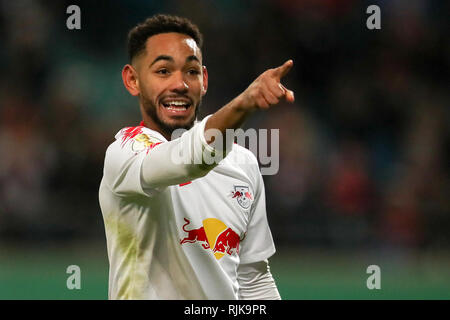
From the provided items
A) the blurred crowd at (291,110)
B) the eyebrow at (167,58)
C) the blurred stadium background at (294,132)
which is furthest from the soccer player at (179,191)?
the blurred crowd at (291,110)

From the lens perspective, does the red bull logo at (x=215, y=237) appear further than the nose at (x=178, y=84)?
No

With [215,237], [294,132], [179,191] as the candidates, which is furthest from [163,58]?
[294,132]

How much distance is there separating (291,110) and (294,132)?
40cm

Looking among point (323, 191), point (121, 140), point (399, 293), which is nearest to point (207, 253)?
point (121, 140)

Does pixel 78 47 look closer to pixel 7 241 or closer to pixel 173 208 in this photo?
pixel 7 241

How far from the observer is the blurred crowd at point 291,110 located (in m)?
7.71

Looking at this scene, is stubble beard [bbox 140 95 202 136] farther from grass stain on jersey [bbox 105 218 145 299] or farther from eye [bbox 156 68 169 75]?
grass stain on jersey [bbox 105 218 145 299]

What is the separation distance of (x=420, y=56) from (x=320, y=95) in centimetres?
154

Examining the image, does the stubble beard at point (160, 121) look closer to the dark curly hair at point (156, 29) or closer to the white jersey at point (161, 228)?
the white jersey at point (161, 228)

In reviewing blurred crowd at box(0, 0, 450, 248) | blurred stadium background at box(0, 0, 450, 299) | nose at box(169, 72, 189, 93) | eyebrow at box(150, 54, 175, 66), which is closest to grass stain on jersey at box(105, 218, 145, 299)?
nose at box(169, 72, 189, 93)

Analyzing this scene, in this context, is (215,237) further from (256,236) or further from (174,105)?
(174,105)

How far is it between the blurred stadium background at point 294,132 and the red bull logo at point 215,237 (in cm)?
345

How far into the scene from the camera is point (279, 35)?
30.8ft

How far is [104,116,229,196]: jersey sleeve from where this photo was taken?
242 cm
